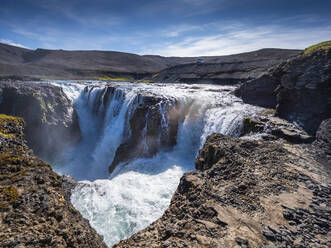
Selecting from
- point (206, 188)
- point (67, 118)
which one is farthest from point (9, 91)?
point (206, 188)

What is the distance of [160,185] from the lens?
13164 mm

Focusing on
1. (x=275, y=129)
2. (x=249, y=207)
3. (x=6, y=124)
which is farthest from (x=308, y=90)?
(x=6, y=124)

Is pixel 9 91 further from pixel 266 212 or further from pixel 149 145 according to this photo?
pixel 266 212

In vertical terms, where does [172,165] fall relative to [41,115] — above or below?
below

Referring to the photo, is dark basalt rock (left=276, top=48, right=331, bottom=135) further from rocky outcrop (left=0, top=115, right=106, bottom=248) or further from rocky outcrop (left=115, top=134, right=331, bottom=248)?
rocky outcrop (left=0, top=115, right=106, bottom=248)

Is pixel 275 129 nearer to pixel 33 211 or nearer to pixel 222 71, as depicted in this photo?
pixel 33 211

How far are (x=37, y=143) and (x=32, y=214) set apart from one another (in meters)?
20.5

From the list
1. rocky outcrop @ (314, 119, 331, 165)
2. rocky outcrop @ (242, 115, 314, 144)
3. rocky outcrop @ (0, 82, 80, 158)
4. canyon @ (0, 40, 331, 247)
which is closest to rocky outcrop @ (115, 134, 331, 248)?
canyon @ (0, 40, 331, 247)

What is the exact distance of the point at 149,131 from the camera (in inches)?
718

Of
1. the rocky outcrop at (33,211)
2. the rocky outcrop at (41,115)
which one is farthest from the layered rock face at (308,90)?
the rocky outcrop at (41,115)

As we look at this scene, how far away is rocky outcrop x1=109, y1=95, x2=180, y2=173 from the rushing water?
1.20 feet

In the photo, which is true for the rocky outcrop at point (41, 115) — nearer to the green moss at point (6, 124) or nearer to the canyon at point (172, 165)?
the canyon at point (172, 165)

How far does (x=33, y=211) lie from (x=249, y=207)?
572cm

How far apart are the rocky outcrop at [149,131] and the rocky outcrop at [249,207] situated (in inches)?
428
